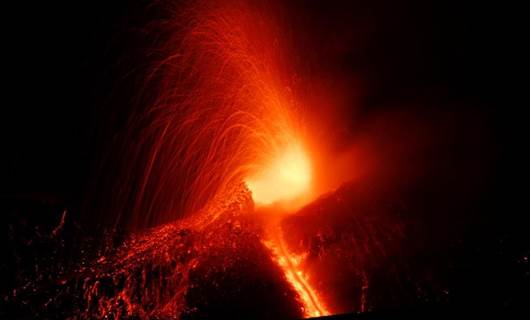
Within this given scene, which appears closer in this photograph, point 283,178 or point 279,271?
point 279,271

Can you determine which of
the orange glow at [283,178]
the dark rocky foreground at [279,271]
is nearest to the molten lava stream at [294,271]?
the dark rocky foreground at [279,271]

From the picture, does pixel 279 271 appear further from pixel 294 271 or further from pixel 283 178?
pixel 283 178

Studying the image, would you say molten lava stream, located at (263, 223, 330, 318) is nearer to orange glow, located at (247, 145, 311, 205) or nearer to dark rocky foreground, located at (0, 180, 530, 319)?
dark rocky foreground, located at (0, 180, 530, 319)

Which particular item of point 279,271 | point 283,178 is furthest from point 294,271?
point 283,178

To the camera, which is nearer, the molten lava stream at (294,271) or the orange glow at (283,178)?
the molten lava stream at (294,271)

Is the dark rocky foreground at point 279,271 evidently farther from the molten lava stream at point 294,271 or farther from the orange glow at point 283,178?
the orange glow at point 283,178
